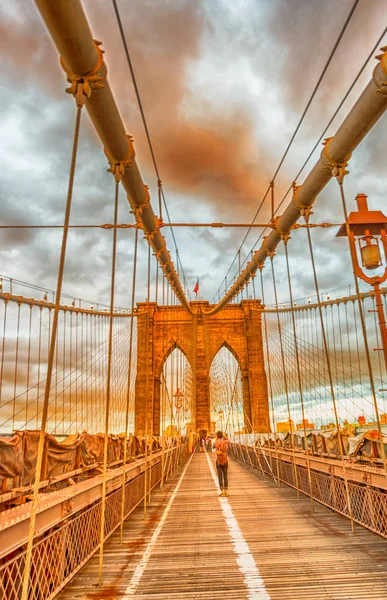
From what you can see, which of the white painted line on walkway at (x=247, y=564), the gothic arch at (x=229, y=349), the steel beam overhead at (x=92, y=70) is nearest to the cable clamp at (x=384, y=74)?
the steel beam overhead at (x=92, y=70)

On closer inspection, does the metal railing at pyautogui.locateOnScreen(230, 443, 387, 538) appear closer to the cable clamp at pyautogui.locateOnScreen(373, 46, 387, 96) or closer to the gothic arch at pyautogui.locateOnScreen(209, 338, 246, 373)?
the cable clamp at pyautogui.locateOnScreen(373, 46, 387, 96)

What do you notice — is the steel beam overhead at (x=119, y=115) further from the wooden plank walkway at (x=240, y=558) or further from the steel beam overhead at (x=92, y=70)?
the wooden plank walkway at (x=240, y=558)

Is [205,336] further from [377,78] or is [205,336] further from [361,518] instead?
[377,78]

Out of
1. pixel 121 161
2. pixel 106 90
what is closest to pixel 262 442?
pixel 121 161

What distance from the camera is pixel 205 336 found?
34.1 meters

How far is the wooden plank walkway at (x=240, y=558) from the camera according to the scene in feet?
10.2

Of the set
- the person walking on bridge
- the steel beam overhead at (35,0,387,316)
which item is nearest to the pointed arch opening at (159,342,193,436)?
the person walking on bridge

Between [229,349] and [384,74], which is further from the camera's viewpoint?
[229,349]

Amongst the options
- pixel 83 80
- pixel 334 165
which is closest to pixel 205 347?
pixel 334 165

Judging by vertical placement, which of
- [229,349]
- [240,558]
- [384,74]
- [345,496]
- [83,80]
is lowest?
[240,558]

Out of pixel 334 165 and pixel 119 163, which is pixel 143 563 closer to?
pixel 119 163

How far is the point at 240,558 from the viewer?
3.90 m

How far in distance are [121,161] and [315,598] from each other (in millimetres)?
4166

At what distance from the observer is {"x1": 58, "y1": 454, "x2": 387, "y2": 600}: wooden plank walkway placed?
10.2 feet
